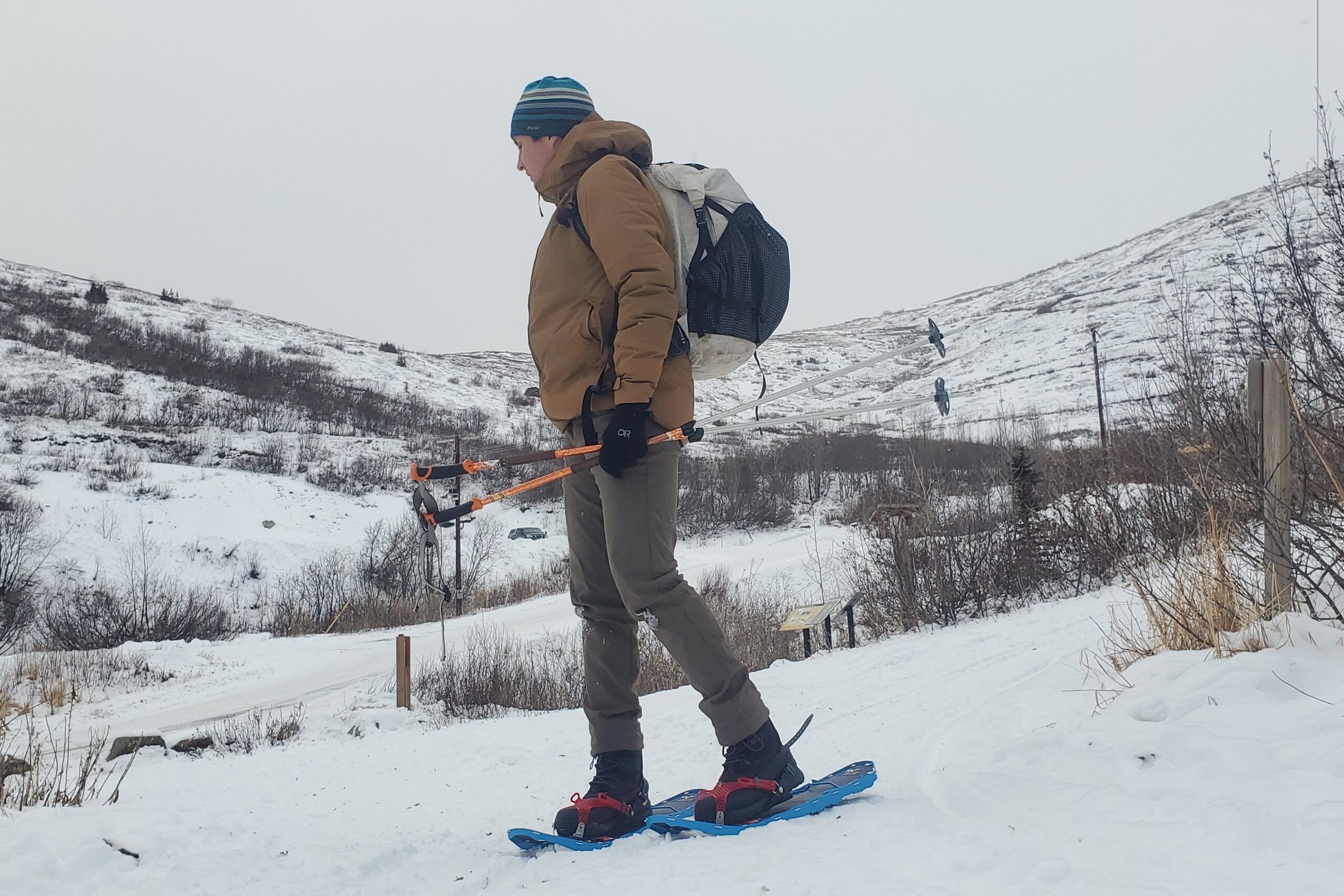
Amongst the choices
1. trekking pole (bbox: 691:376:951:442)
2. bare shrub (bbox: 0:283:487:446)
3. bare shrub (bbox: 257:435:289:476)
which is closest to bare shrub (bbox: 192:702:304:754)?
trekking pole (bbox: 691:376:951:442)

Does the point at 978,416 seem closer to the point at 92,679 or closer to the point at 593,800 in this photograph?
the point at 92,679

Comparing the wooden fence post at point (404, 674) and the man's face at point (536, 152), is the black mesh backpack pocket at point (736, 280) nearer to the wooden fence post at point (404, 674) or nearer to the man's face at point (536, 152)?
the man's face at point (536, 152)

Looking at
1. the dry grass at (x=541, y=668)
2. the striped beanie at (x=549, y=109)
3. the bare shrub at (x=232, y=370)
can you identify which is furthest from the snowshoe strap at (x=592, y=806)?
the bare shrub at (x=232, y=370)

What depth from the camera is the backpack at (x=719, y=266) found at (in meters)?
2.42

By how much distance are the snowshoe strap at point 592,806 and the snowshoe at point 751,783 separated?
209 mm

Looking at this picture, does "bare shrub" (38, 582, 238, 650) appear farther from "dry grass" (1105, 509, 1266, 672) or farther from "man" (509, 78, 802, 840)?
"dry grass" (1105, 509, 1266, 672)

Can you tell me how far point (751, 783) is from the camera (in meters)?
2.29

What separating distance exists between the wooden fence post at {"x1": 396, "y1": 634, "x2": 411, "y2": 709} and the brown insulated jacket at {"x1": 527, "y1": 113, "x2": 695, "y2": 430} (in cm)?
621

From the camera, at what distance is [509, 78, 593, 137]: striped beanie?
100 inches

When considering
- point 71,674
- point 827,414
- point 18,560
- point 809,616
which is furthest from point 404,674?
point 18,560

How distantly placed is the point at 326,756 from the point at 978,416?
39.4 meters

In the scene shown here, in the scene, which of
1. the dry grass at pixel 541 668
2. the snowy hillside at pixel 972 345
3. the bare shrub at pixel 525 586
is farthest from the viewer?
the snowy hillside at pixel 972 345

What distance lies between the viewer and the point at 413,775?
161 inches

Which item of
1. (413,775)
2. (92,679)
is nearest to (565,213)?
(413,775)
